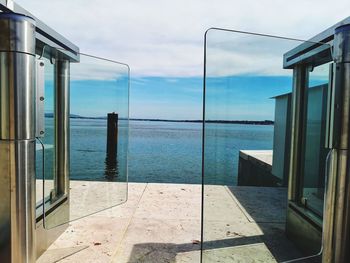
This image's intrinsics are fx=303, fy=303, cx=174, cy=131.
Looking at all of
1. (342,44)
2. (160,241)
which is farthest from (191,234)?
(342,44)

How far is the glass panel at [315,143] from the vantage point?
2497mm

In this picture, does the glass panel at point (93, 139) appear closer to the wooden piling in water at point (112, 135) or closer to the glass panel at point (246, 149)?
the wooden piling in water at point (112, 135)

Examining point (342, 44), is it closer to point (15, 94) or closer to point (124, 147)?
point (15, 94)

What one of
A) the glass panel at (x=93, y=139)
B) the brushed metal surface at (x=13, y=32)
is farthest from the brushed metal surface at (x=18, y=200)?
the glass panel at (x=93, y=139)

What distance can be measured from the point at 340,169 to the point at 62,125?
7.70ft

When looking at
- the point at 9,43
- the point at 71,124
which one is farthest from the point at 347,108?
the point at 71,124

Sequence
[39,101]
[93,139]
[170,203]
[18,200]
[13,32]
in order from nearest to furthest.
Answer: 1. [13,32]
2. [18,200]
3. [39,101]
4. [93,139]
5. [170,203]

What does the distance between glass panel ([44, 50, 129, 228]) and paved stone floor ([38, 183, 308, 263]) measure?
25 centimetres

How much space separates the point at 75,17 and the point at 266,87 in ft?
7.76

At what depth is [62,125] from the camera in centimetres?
289

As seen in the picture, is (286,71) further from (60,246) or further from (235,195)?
(60,246)

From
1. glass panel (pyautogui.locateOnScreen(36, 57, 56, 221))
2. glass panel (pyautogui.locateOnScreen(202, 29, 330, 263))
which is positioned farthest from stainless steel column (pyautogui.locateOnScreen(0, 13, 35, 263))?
glass panel (pyautogui.locateOnScreen(202, 29, 330, 263))

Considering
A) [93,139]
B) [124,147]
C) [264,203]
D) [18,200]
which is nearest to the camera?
[18,200]

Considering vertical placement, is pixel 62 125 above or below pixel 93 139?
above
